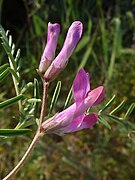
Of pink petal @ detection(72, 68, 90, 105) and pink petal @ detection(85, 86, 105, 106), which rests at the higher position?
pink petal @ detection(72, 68, 90, 105)

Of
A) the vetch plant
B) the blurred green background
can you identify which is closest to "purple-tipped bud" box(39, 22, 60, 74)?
the vetch plant

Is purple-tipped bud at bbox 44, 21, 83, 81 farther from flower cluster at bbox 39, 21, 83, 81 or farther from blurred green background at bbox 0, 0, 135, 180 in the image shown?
blurred green background at bbox 0, 0, 135, 180

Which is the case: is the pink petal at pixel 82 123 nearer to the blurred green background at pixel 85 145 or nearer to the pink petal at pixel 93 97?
the pink petal at pixel 93 97

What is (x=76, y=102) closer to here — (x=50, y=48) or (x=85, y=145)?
(x=50, y=48)

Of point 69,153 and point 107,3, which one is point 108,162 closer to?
point 69,153

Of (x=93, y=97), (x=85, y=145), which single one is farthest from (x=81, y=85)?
(x=85, y=145)

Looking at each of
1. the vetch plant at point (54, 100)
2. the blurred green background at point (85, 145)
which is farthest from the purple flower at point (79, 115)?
the blurred green background at point (85, 145)
